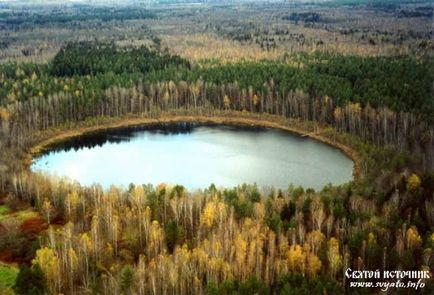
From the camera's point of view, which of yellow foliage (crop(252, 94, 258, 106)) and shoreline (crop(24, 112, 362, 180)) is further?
yellow foliage (crop(252, 94, 258, 106))

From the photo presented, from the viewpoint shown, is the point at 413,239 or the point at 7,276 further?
the point at 7,276

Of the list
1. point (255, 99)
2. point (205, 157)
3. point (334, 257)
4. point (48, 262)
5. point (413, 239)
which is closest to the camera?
point (334, 257)

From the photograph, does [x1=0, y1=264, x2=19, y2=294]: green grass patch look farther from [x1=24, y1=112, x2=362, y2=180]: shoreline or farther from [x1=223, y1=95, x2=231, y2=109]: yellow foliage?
[x1=223, y1=95, x2=231, y2=109]: yellow foliage

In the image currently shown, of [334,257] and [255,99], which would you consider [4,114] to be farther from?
[334,257]

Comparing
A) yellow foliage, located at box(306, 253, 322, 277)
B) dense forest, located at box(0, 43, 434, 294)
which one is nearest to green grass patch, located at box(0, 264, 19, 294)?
dense forest, located at box(0, 43, 434, 294)

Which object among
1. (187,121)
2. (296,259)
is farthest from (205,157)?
(296,259)

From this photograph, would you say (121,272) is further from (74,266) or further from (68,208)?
(68,208)
